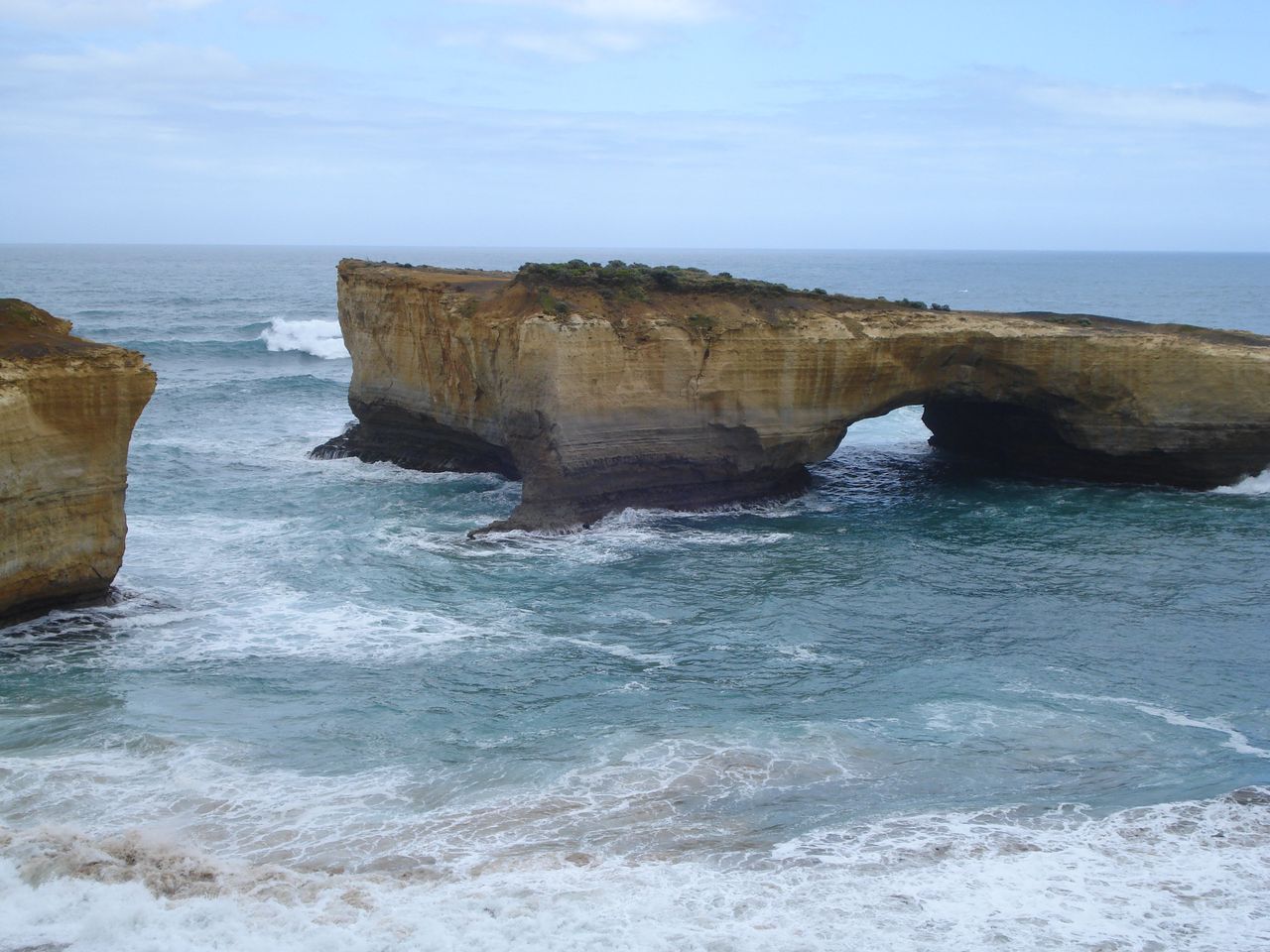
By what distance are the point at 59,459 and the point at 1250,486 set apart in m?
23.8

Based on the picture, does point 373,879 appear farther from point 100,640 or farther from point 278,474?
point 278,474

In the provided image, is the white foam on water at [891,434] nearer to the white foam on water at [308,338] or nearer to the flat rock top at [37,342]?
the flat rock top at [37,342]

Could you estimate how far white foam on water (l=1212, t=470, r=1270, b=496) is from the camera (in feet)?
86.3

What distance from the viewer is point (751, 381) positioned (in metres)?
25.4

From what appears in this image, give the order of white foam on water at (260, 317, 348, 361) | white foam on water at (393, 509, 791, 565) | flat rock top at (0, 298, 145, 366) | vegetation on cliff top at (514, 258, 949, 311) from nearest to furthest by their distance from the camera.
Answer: flat rock top at (0, 298, 145, 366), white foam on water at (393, 509, 791, 565), vegetation on cliff top at (514, 258, 949, 311), white foam on water at (260, 317, 348, 361)

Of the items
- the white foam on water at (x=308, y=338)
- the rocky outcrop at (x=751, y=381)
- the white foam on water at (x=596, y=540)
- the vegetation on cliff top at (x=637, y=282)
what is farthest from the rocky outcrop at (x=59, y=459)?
the white foam on water at (x=308, y=338)

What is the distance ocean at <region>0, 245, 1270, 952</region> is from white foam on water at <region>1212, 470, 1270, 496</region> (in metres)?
0.10

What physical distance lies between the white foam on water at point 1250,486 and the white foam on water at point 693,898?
626 inches

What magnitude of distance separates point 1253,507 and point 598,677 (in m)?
Answer: 16.1

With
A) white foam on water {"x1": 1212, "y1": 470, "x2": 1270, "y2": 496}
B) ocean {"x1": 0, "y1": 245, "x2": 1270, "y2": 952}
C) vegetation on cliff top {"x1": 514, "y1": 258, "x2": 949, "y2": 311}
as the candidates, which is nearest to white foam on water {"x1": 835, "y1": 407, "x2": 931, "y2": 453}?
vegetation on cliff top {"x1": 514, "y1": 258, "x2": 949, "y2": 311}

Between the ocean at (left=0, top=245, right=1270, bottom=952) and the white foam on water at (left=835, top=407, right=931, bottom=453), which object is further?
the white foam on water at (left=835, top=407, right=931, bottom=453)

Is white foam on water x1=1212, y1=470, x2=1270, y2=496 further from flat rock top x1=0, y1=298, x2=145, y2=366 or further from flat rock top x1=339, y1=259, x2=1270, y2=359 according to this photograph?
flat rock top x1=0, y1=298, x2=145, y2=366

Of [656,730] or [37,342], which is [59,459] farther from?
[656,730]

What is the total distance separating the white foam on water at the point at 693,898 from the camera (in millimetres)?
10453
